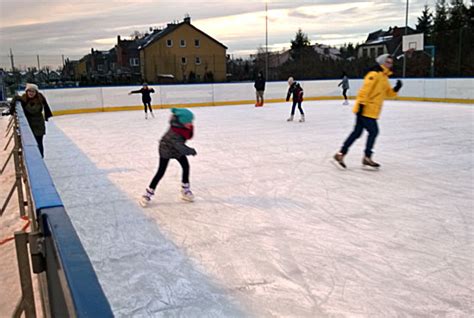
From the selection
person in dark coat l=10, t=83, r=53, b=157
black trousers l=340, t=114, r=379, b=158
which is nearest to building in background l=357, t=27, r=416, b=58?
black trousers l=340, t=114, r=379, b=158

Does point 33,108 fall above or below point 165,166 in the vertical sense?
above


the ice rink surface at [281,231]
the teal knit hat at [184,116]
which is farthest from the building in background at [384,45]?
the teal knit hat at [184,116]

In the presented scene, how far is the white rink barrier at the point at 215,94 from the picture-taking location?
15.8 meters

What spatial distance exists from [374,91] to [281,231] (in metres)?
2.88

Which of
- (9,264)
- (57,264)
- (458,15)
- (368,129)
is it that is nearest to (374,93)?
(368,129)

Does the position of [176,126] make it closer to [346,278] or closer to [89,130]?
[346,278]

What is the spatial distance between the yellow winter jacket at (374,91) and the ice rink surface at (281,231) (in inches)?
32.5

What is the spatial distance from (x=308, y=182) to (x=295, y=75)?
22.6 meters

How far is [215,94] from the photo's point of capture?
18.3 m

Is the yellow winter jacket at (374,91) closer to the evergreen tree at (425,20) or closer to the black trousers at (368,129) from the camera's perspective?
the black trousers at (368,129)

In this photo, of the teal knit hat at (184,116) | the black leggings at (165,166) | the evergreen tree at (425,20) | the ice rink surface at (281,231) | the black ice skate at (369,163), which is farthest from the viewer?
the evergreen tree at (425,20)

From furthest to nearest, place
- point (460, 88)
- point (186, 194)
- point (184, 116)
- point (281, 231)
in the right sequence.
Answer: point (460, 88) < point (186, 194) < point (184, 116) < point (281, 231)

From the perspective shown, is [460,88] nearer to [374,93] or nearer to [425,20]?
[374,93]

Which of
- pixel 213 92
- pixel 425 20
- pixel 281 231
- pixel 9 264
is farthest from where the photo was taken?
pixel 425 20
